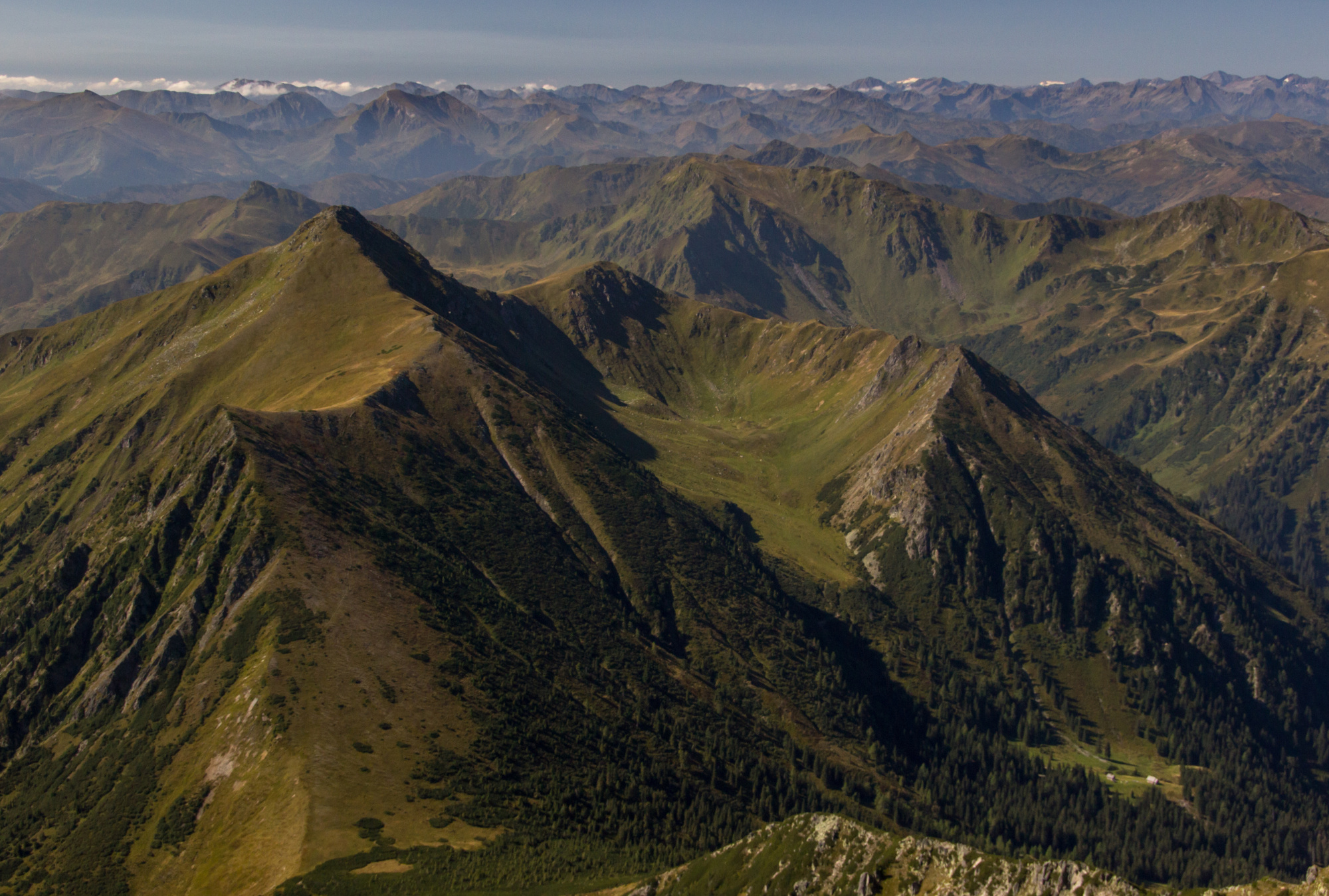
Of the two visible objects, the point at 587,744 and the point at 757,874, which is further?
the point at 587,744

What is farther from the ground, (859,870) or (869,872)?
(869,872)

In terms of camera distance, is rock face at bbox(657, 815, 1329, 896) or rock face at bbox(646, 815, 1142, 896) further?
rock face at bbox(646, 815, 1142, 896)

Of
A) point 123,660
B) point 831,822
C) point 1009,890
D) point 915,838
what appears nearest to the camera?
point 1009,890

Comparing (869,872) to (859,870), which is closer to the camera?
(869,872)

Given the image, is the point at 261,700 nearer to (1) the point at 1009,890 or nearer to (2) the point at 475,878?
(2) the point at 475,878

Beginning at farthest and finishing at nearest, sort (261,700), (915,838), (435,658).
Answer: (435,658) → (261,700) → (915,838)

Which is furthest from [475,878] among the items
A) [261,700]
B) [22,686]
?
[22,686]

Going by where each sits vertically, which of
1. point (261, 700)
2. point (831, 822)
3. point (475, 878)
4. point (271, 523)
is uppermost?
point (271, 523)

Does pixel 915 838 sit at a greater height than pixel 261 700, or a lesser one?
lesser

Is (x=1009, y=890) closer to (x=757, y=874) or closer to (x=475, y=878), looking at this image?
(x=757, y=874)

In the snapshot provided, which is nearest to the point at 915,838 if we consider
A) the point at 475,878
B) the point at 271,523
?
the point at 475,878

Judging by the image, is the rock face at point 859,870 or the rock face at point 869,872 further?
the rock face at point 859,870
